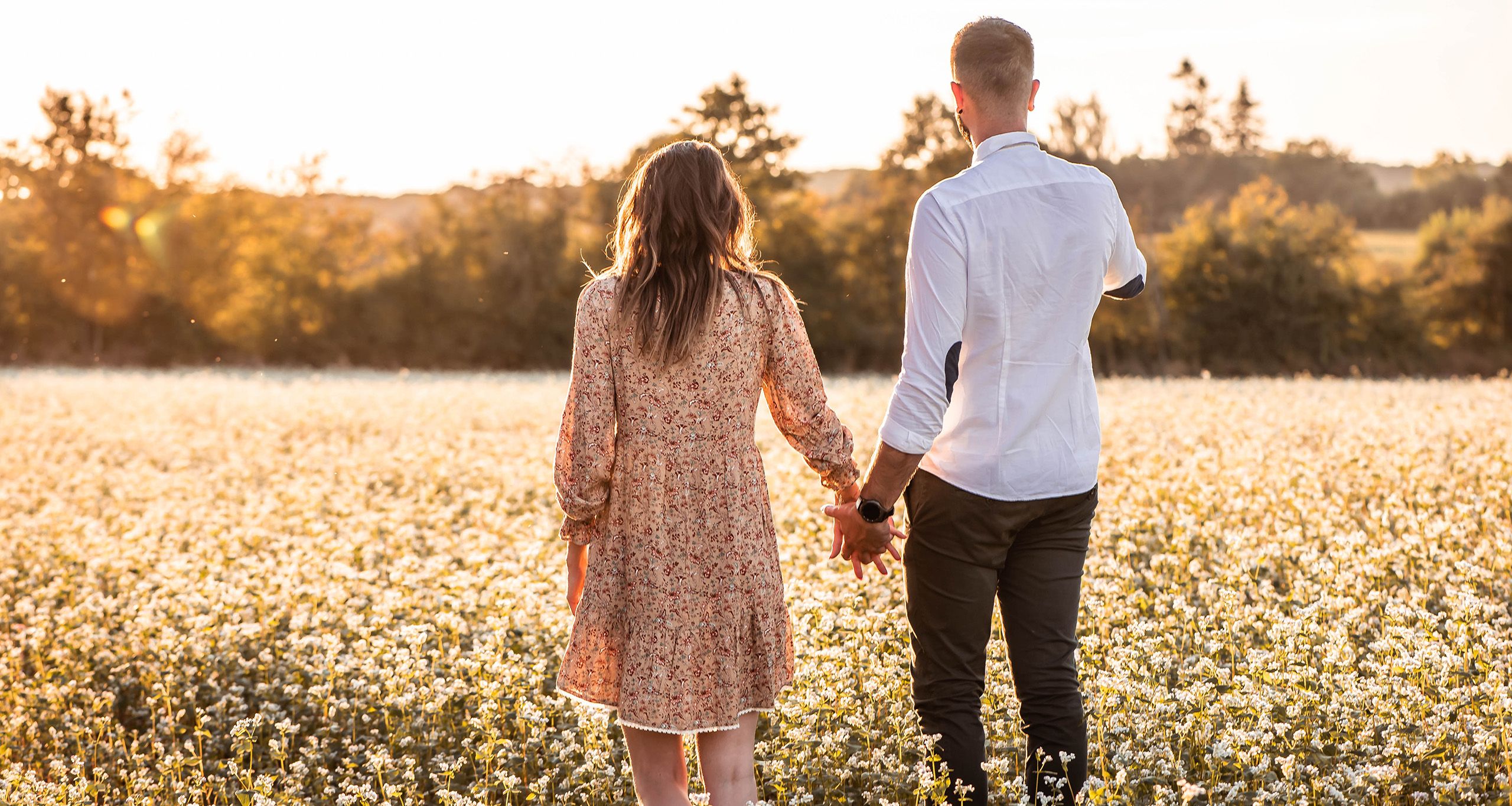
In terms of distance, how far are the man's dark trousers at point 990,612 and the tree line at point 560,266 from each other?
3054cm

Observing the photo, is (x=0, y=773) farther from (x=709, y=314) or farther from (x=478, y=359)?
(x=478, y=359)

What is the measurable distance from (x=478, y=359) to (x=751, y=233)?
4045cm

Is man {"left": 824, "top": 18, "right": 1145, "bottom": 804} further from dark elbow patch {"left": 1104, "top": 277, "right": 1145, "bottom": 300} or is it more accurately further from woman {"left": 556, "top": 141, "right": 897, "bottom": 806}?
woman {"left": 556, "top": 141, "right": 897, "bottom": 806}

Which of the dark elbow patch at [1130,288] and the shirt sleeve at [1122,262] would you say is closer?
the shirt sleeve at [1122,262]

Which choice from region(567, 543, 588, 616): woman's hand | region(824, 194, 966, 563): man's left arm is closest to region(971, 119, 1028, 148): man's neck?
region(824, 194, 966, 563): man's left arm

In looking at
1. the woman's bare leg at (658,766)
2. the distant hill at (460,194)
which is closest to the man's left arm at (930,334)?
the woman's bare leg at (658,766)

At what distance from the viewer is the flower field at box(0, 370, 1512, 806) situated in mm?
4457

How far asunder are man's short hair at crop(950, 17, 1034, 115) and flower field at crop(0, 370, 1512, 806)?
2031 millimetres

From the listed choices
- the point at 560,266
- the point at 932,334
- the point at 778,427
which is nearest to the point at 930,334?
the point at 932,334

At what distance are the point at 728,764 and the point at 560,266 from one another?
40.8 m

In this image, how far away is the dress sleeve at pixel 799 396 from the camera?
3.57 m

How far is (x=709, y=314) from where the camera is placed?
3436mm

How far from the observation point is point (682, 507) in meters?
3.58

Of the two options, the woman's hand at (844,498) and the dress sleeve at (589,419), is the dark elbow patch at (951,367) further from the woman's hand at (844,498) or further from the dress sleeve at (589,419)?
the dress sleeve at (589,419)
